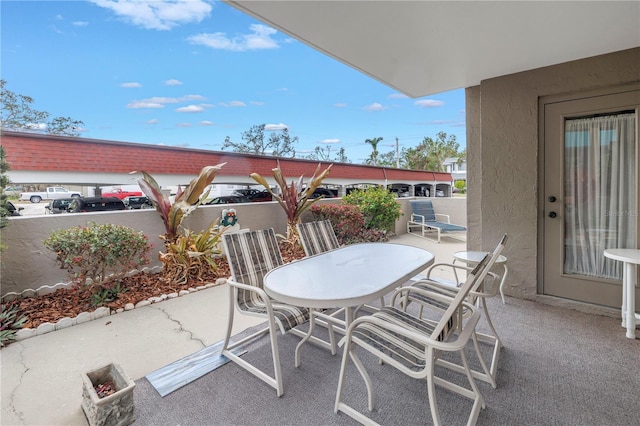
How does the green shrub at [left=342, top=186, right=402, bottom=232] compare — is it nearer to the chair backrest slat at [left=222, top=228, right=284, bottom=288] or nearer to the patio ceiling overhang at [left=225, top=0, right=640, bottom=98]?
the patio ceiling overhang at [left=225, top=0, right=640, bottom=98]

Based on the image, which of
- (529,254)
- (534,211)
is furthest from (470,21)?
(529,254)

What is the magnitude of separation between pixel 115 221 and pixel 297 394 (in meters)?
3.76

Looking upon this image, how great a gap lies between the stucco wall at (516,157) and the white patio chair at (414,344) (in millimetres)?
2233

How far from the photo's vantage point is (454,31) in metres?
2.65

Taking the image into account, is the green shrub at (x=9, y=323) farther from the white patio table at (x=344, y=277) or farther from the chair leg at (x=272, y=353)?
the white patio table at (x=344, y=277)

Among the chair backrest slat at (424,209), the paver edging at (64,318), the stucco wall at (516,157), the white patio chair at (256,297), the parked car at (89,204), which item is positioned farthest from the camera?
the parked car at (89,204)

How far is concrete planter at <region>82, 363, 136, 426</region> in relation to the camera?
1689 millimetres

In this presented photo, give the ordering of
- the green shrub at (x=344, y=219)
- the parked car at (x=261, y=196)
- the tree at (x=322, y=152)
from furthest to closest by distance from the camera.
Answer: the tree at (x=322, y=152) < the parked car at (x=261, y=196) < the green shrub at (x=344, y=219)

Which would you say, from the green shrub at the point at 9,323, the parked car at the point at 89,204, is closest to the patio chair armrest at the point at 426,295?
the green shrub at the point at 9,323

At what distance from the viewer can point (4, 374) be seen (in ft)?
7.63

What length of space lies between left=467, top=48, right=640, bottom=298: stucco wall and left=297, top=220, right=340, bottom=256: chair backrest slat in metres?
2.14

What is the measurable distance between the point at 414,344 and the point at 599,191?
3165 mm

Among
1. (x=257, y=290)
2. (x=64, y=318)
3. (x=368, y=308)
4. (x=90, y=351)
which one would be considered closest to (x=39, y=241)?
(x=64, y=318)

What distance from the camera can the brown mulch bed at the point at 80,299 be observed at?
3.22m
